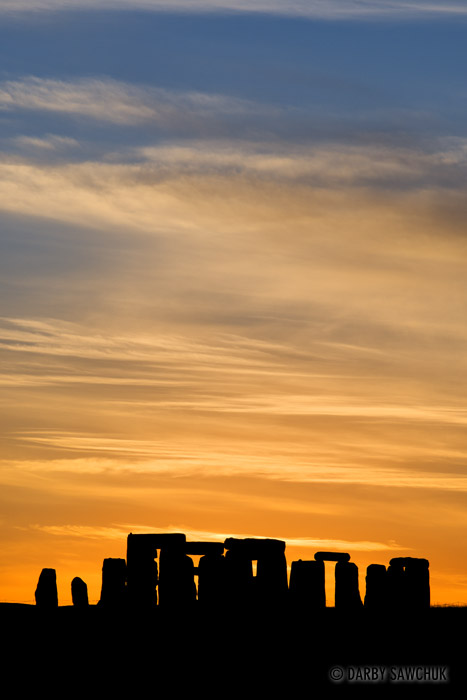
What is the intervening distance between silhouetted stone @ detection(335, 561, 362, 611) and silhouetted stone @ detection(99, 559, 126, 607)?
5996mm

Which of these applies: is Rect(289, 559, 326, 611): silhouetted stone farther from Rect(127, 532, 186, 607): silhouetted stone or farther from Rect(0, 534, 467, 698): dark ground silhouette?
Rect(127, 532, 186, 607): silhouetted stone

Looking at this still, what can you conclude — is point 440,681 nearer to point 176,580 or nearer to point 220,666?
point 220,666

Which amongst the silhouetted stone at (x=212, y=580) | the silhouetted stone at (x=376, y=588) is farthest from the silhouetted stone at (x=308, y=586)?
the silhouetted stone at (x=212, y=580)

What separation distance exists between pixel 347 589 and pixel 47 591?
8.47m

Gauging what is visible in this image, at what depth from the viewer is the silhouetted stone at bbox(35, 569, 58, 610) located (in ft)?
124

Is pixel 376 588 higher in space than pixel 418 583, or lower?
lower

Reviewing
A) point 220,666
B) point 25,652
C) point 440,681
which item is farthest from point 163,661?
point 440,681

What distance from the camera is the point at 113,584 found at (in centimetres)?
3703

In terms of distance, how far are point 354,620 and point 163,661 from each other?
689 centimetres

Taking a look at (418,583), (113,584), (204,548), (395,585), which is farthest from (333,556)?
(113,584)

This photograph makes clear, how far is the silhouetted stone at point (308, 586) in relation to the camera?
3678 centimetres

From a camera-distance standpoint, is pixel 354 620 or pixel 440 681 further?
pixel 354 620

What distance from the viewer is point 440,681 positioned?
97.8ft

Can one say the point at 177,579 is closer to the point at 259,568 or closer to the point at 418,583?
the point at 259,568
